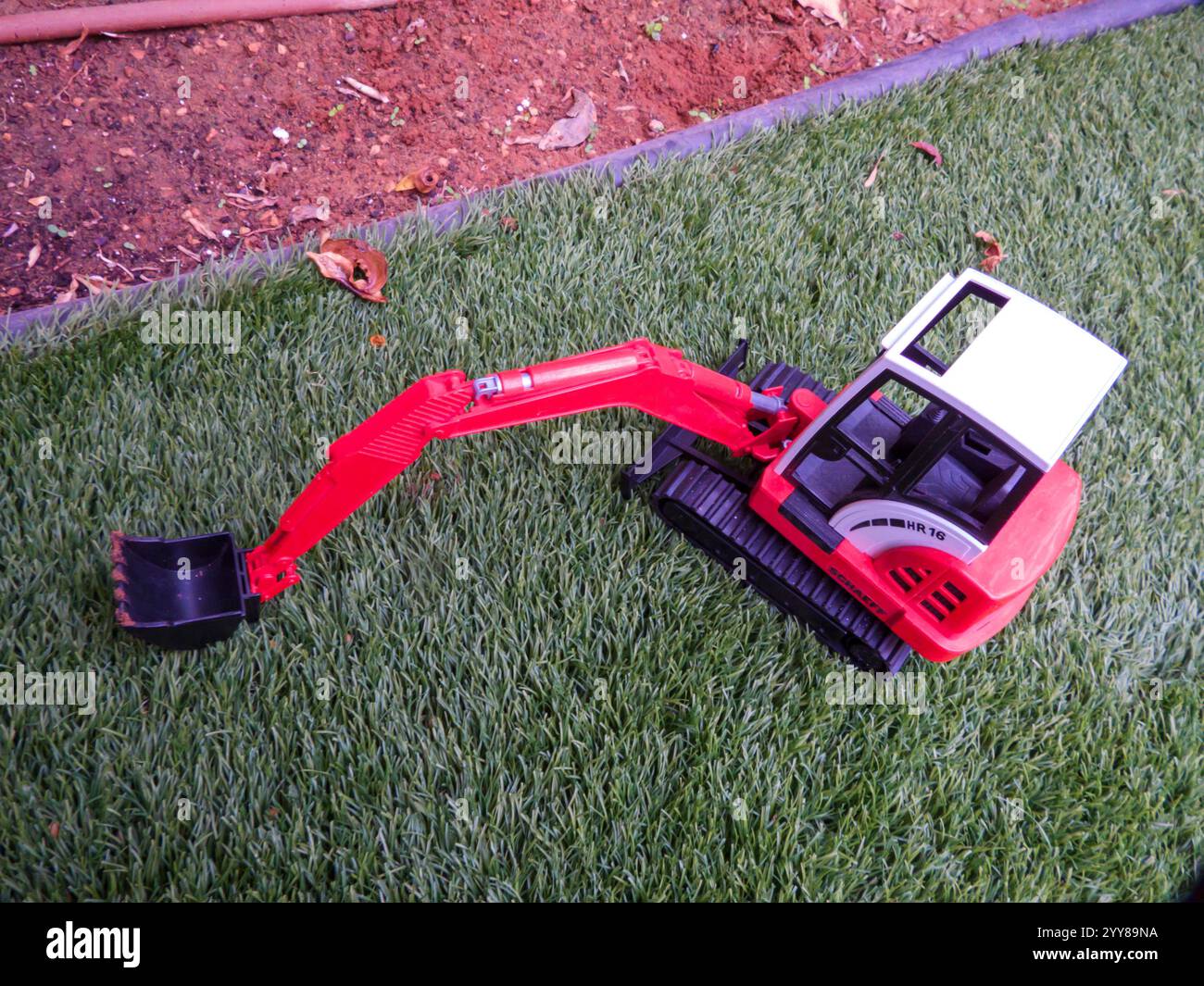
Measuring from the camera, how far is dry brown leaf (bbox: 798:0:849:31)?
19.7ft

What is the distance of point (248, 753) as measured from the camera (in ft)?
10.2

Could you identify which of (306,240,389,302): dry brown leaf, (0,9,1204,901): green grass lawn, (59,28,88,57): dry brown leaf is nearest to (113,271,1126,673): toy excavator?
(0,9,1204,901): green grass lawn

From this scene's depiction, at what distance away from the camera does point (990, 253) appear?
5.03m

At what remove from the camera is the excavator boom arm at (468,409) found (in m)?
2.80

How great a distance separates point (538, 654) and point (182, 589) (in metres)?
1.31

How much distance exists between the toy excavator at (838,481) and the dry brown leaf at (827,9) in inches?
146

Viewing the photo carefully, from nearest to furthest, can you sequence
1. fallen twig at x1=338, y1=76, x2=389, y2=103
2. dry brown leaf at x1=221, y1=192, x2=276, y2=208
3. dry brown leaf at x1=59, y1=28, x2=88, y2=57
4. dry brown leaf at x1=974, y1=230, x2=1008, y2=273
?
dry brown leaf at x1=221, y1=192, x2=276, y2=208 → dry brown leaf at x1=59, y1=28, x2=88, y2=57 → dry brown leaf at x1=974, y1=230, x2=1008, y2=273 → fallen twig at x1=338, y1=76, x2=389, y2=103

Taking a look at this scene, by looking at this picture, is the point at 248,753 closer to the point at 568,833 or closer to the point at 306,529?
the point at 306,529

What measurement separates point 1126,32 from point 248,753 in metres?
7.15

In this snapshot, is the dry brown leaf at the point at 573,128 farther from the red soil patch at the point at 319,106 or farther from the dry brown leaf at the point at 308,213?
the dry brown leaf at the point at 308,213

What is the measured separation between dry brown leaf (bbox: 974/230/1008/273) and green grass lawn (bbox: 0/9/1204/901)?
18.3 inches

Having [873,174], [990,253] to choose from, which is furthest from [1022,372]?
[873,174]

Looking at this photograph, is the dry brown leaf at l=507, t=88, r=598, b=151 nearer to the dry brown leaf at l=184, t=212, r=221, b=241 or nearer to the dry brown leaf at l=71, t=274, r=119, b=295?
the dry brown leaf at l=184, t=212, r=221, b=241

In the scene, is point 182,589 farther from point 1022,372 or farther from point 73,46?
point 73,46
